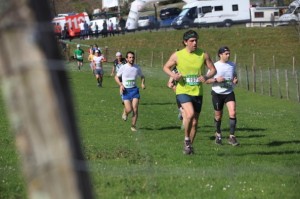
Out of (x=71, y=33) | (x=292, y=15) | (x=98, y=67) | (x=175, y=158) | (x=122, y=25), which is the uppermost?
(x=175, y=158)

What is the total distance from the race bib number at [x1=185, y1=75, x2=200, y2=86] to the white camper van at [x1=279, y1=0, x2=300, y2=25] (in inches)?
2054

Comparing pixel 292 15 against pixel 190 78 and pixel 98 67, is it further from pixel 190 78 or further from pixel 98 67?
pixel 190 78

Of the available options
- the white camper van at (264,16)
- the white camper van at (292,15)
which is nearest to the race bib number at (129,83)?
the white camper van at (292,15)

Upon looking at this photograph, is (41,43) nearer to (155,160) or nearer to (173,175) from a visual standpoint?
(173,175)

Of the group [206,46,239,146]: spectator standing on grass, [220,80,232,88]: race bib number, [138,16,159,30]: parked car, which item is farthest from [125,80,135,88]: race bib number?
[138,16,159,30]: parked car

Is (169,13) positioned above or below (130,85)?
below

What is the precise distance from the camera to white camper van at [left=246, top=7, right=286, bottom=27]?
74.4 m

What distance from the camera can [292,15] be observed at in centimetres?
6719

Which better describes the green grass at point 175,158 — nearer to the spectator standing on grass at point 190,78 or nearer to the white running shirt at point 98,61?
the spectator standing on grass at point 190,78

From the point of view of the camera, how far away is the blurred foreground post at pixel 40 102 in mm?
3609

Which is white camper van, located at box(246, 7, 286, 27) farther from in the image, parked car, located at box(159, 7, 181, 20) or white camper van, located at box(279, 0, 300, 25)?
parked car, located at box(159, 7, 181, 20)

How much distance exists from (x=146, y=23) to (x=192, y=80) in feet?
→ 206

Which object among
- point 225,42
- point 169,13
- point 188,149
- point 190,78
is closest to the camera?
point 188,149

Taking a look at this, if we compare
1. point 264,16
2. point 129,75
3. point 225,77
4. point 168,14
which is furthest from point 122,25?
point 225,77
